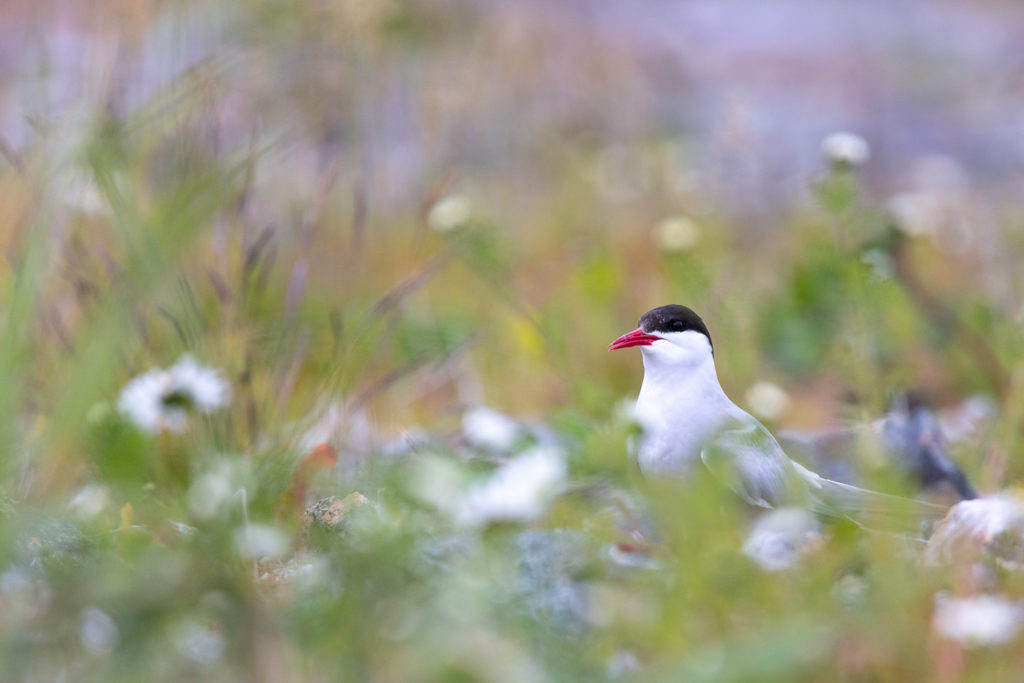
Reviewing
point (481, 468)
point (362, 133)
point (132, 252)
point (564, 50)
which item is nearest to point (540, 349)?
point (362, 133)

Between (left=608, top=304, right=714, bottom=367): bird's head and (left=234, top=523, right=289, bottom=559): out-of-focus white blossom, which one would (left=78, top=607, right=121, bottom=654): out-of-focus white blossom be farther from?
(left=608, top=304, right=714, bottom=367): bird's head

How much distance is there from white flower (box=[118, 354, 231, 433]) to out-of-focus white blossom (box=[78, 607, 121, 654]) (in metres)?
0.54

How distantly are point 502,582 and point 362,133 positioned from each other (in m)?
1.98

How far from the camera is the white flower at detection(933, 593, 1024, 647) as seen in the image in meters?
1.19

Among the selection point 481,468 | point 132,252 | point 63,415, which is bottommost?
point 481,468

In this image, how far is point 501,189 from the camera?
4.75m

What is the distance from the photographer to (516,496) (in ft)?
4.12

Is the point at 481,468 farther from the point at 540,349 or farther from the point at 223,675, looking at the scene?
the point at 540,349

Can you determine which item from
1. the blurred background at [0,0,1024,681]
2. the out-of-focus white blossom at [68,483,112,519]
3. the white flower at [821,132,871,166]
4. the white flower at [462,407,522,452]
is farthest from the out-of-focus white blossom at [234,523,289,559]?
the white flower at [821,132,871,166]

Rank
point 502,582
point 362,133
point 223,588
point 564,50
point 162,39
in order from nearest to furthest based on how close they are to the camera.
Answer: point 223,588
point 502,582
point 162,39
point 362,133
point 564,50

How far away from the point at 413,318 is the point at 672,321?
1276 mm

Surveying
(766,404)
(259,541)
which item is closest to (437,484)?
(259,541)

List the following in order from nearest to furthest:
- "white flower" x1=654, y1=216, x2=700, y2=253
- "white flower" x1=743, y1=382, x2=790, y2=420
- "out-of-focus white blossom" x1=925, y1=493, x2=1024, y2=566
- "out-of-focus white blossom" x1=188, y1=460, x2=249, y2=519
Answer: "out-of-focus white blossom" x1=188, y1=460, x2=249, y2=519
"out-of-focus white blossom" x1=925, y1=493, x2=1024, y2=566
"white flower" x1=743, y1=382, x2=790, y2=420
"white flower" x1=654, y1=216, x2=700, y2=253

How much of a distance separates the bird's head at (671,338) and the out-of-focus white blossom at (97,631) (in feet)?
3.15
